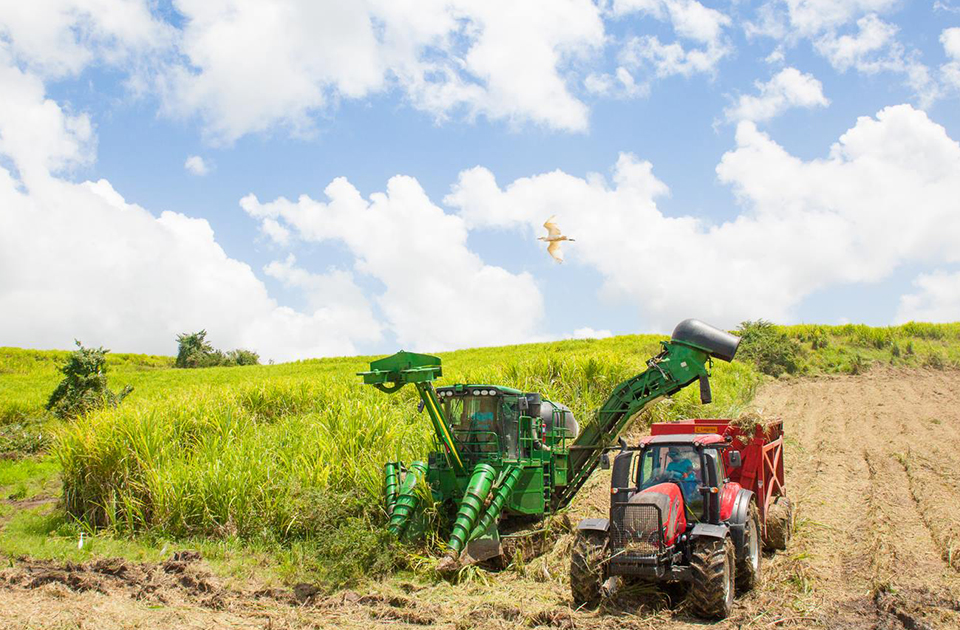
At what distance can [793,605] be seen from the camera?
7738mm

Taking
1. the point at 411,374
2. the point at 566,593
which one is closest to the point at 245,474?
the point at 411,374

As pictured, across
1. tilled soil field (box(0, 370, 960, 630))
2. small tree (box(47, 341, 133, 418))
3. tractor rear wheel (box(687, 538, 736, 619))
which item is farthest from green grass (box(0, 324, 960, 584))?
tractor rear wheel (box(687, 538, 736, 619))

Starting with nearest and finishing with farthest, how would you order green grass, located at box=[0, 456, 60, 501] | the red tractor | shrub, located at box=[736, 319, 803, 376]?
the red tractor
green grass, located at box=[0, 456, 60, 501]
shrub, located at box=[736, 319, 803, 376]

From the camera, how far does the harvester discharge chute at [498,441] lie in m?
9.94

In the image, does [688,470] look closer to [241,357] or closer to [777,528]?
[777,528]

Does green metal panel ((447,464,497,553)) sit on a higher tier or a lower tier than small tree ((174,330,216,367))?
lower

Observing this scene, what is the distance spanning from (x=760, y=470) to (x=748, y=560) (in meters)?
2.34

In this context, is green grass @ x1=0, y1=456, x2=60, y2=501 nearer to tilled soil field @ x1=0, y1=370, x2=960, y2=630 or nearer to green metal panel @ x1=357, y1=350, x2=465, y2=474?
tilled soil field @ x1=0, y1=370, x2=960, y2=630

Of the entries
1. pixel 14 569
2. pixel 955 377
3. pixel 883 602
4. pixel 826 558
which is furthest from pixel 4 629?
pixel 955 377

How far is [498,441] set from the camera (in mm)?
10891

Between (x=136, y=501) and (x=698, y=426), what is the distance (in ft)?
31.4

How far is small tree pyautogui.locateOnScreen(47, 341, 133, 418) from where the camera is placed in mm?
19266

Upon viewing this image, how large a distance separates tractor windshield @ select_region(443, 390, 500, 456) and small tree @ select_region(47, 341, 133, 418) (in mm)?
12243

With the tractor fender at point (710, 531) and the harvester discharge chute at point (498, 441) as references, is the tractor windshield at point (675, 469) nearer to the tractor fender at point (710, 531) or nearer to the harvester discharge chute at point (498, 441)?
the tractor fender at point (710, 531)
